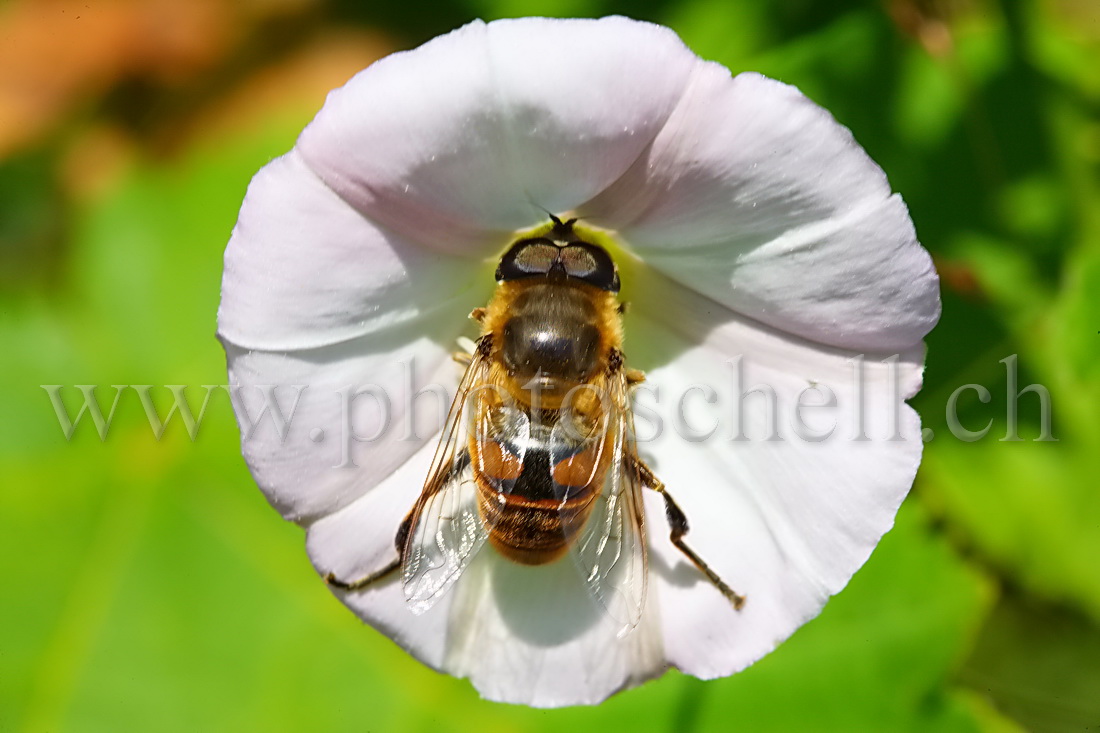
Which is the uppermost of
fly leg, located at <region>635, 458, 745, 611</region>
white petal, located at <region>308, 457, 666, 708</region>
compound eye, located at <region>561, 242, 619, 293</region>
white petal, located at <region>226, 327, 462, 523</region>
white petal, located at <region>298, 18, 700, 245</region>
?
white petal, located at <region>298, 18, 700, 245</region>

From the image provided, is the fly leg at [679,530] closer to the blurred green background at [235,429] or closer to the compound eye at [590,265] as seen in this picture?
the compound eye at [590,265]

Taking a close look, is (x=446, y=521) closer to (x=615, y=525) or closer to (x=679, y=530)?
(x=615, y=525)

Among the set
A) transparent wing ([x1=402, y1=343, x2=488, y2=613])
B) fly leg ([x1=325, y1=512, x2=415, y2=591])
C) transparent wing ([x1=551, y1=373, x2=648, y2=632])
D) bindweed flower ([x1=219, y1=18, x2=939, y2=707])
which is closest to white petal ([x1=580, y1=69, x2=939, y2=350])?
bindweed flower ([x1=219, y1=18, x2=939, y2=707])

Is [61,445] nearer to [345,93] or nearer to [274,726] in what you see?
[274,726]

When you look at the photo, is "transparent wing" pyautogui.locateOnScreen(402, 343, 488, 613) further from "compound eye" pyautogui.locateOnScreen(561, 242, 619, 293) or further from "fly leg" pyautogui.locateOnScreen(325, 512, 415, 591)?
"compound eye" pyautogui.locateOnScreen(561, 242, 619, 293)

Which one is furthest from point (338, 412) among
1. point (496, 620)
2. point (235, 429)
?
point (235, 429)

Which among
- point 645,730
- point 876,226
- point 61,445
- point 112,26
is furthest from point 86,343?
point 876,226
